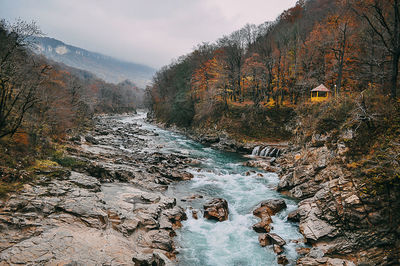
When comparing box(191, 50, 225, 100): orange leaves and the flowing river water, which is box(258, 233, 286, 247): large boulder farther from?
box(191, 50, 225, 100): orange leaves

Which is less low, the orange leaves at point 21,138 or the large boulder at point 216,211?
the orange leaves at point 21,138

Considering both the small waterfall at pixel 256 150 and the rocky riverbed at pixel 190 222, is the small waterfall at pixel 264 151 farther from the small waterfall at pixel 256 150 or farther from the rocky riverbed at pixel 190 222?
the rocky riverbed at pixel 190 222

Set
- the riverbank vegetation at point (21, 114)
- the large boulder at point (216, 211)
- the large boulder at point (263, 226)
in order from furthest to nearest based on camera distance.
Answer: the large boulder at point (216, 211) → the large boulder at point (263, 226) → the riverbank vegetation at point (21, 114)

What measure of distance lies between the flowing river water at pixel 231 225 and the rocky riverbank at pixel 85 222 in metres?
1.12

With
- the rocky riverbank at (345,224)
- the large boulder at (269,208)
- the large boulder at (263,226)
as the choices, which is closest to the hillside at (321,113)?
the rocky riverbank at (345,224)

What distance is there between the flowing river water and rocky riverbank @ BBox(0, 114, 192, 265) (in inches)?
44.1

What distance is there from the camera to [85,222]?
32.9 ft

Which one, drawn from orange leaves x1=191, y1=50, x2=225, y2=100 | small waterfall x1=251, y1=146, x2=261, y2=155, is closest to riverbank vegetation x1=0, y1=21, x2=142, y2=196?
small waterfall x1=251, y1=146, x2=261, y2=155

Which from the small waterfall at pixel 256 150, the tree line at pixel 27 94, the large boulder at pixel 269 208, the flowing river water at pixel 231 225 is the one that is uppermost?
the tree line at pixel 27 94

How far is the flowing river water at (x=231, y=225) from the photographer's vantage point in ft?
34.6

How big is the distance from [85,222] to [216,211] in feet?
25.8

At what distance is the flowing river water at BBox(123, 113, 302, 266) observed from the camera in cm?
1053

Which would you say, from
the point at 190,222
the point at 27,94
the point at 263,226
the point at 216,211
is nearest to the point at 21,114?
the point at 27,94

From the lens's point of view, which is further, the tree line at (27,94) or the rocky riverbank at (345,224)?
the tree line at (27,94)
